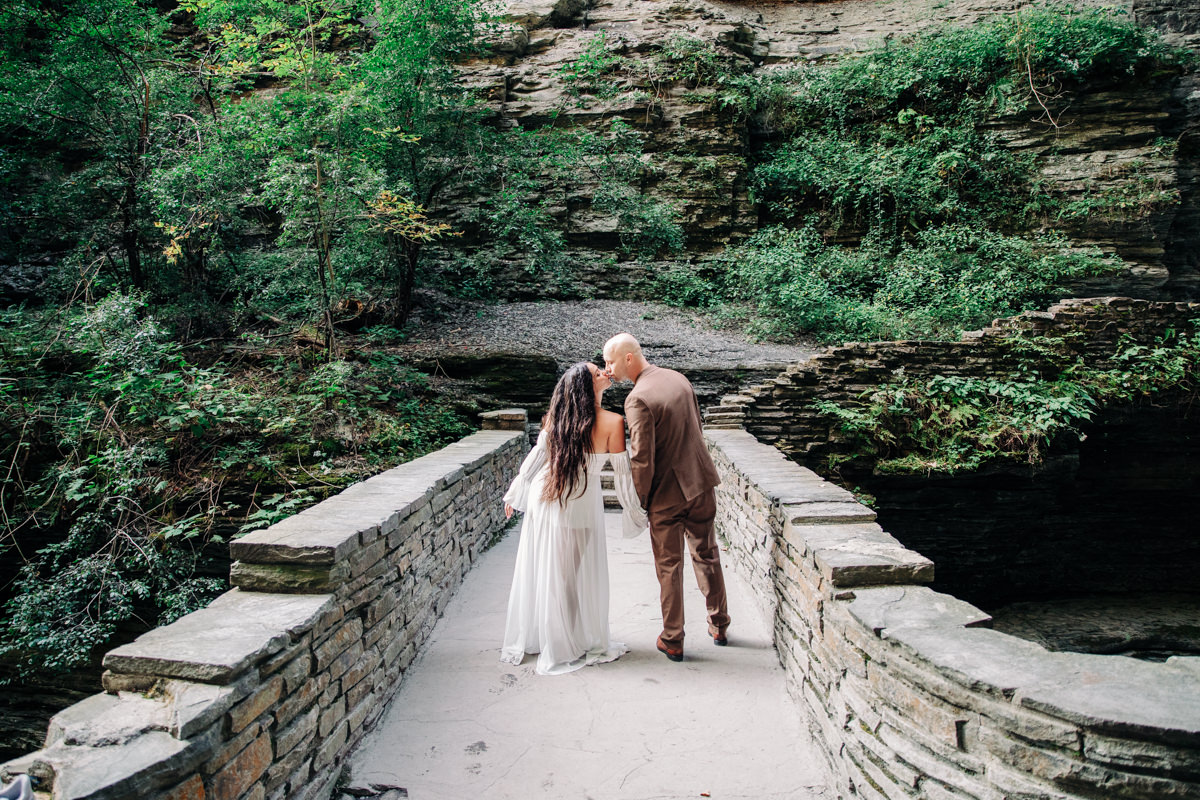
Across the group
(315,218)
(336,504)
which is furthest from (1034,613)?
(315,218)

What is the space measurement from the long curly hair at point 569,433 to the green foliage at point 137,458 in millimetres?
2892

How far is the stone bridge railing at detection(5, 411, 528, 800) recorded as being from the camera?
4.87 feet

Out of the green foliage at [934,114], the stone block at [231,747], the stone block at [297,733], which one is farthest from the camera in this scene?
the green foliage at [934,114]

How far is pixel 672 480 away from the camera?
11.1 feet

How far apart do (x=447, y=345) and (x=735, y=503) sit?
5.41 m

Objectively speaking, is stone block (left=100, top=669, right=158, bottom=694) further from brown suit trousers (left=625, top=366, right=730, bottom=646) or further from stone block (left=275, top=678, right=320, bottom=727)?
brown suit trousers (left=625, top=366, right=730, bottom=646)

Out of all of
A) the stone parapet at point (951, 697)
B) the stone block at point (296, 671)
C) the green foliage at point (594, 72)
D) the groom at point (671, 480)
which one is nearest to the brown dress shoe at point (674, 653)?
the groom at point (671, 480)

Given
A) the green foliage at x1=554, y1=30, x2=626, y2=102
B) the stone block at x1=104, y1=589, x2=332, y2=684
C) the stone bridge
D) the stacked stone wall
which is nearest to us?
the stone bridge

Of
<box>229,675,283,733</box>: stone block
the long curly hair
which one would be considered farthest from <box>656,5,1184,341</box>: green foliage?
<box>229,675,283,733</box>: stone block

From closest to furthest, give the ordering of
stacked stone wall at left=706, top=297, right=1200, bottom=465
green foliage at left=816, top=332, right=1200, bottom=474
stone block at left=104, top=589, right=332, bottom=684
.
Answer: stone block at left=104, top=589, right=332, bottom=684
green foliage at left=816, top=332, right=1200, bottom=474
stacked stone wall at left=706, top=297, right=1200, bottom=465

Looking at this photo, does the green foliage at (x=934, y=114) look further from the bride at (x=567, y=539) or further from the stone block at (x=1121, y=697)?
the stone block at (x=1121, y=697)

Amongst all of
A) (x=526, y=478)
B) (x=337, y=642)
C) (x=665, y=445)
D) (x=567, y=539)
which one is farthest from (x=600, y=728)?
(x=665, y=445)

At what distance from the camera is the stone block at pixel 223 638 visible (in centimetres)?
172

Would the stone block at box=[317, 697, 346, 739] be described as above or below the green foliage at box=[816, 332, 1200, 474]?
below
